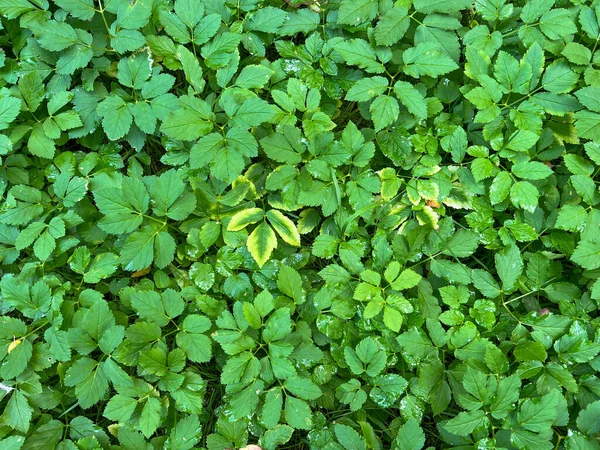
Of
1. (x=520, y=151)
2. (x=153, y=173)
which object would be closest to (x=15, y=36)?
(x=153, y=173)

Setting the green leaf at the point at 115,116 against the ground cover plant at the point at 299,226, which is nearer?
the ground cover plant at the point at 299,226

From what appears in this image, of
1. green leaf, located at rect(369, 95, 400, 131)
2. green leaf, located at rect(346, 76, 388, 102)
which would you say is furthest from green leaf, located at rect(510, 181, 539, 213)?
green leaf, located at rect(346, 76, 388, 102)

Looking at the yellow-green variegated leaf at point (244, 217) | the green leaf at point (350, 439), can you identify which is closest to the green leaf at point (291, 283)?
the yellow-green variegated leaf at point (244, 217)

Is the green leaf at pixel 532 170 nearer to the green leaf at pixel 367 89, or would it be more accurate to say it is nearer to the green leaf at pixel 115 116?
the green leaf at pixel 367 89

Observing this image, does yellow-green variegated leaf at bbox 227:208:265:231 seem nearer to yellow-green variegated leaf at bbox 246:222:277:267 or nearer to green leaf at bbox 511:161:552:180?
yellow-green variegated leaf at bbox 246:222:277:267

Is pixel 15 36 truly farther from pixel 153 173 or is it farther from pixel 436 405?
pixel 436 405

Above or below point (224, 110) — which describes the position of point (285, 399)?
below

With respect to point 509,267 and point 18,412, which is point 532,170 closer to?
point 509,267

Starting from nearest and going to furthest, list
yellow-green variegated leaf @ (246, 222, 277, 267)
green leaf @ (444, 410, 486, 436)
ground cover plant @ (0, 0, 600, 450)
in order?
green leaf @ (444, 410, 486, 436) < ground cover plant @ (0, 0, 600, 450) < yellow-green variegated leaf @ (246, 222, 277, 267)
